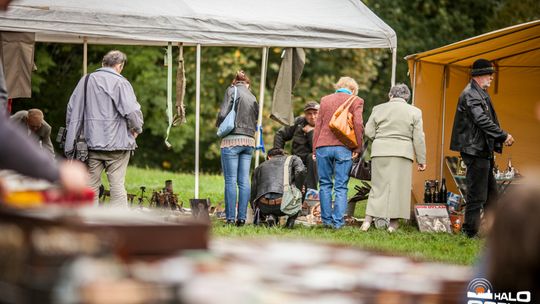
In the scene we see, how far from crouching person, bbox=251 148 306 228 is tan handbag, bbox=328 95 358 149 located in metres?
0.66

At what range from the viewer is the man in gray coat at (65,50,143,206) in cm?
1055

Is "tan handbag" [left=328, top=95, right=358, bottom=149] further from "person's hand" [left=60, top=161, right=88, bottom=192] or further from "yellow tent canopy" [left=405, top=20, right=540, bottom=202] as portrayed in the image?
"person's hand" [left=60, top=161, right=88, bottom=192]

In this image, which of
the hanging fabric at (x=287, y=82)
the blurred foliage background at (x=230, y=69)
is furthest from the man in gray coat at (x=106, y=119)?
the blurred foliage background at (x=230, y=69)

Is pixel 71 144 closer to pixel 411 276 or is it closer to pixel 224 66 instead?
pixel 411 276

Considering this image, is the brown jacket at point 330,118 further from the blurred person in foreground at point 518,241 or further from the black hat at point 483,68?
the blurred person in foreground at point 518,241

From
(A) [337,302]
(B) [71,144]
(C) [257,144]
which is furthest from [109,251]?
(C) [257,144]

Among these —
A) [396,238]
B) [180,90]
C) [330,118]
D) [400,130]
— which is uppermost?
[180,90]

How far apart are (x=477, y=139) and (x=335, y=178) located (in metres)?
1.68

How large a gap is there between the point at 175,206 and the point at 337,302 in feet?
33.9

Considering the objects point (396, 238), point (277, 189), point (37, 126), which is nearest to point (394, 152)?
point (396, 238)

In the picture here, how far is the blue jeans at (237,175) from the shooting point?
11.9 meters

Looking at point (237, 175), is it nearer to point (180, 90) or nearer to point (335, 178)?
point (335, 178)

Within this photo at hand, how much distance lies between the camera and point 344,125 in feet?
37.9

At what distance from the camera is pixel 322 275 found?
3012 mm
